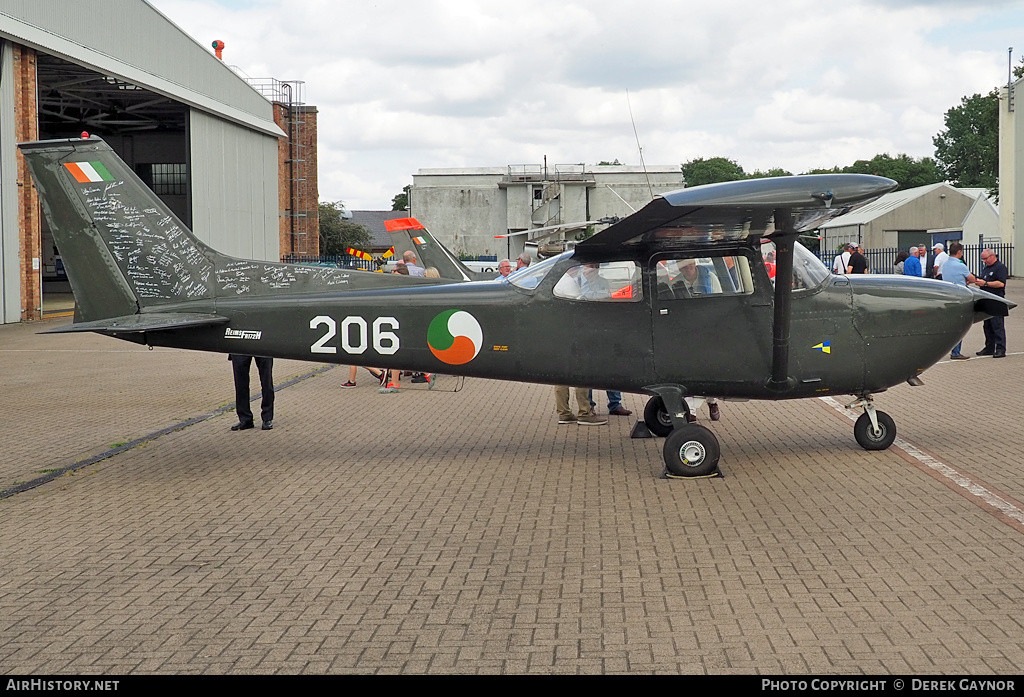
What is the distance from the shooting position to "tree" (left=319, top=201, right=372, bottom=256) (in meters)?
75.6

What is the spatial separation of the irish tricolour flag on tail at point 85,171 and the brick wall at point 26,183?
68.5ft

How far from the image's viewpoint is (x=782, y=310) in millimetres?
8172

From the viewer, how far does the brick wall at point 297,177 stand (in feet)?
169

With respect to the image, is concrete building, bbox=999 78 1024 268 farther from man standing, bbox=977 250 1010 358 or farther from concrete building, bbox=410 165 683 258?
concrete building, bbox=410 165 683 258

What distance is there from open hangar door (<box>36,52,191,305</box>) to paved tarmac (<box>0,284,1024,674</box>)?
24552 mm

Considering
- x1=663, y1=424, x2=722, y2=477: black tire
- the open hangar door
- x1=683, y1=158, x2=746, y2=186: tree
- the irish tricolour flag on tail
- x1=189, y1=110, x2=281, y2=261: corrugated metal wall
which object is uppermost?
x1=683, y1=158, x2=746, y2=186: tree

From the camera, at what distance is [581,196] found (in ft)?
235

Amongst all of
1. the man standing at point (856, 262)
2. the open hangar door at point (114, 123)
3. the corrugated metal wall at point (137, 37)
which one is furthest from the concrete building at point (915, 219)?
the man standing at point (856, 262)

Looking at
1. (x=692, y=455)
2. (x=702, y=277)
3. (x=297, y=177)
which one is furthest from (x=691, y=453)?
(x=297, y=177)

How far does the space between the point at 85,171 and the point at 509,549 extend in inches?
209

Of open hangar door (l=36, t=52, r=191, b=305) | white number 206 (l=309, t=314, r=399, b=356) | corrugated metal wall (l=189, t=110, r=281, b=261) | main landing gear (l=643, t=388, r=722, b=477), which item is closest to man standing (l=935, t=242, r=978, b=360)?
main landing gear (l=643, t=388, r=722, b=477)

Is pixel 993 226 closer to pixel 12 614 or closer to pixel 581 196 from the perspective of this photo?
pixel 581 196

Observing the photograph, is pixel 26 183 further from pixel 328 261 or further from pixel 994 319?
pixel 994 319
